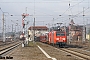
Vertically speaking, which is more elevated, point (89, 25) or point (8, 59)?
point (89, 25)

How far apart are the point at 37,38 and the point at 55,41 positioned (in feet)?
265

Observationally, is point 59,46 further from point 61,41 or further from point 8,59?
Answer: point 8,59

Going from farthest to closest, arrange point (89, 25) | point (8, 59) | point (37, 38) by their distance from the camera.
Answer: point (37, 38)
point (89, 25)
point (8, 59)

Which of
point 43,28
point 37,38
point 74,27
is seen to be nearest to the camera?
point 37,38

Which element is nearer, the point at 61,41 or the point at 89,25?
the point at 61,41

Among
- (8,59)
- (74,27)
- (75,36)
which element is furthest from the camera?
(74,27)

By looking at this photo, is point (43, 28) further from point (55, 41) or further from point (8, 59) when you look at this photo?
point (8, 59)

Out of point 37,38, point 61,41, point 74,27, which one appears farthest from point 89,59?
point 74,27

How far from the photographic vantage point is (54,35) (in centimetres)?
4941

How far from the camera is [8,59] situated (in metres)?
21.7

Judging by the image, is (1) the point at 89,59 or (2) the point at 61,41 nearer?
(1) the point at 89,59

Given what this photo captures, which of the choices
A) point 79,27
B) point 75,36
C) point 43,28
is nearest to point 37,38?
point 75,36

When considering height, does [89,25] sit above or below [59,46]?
above

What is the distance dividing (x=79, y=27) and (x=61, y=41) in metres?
102
